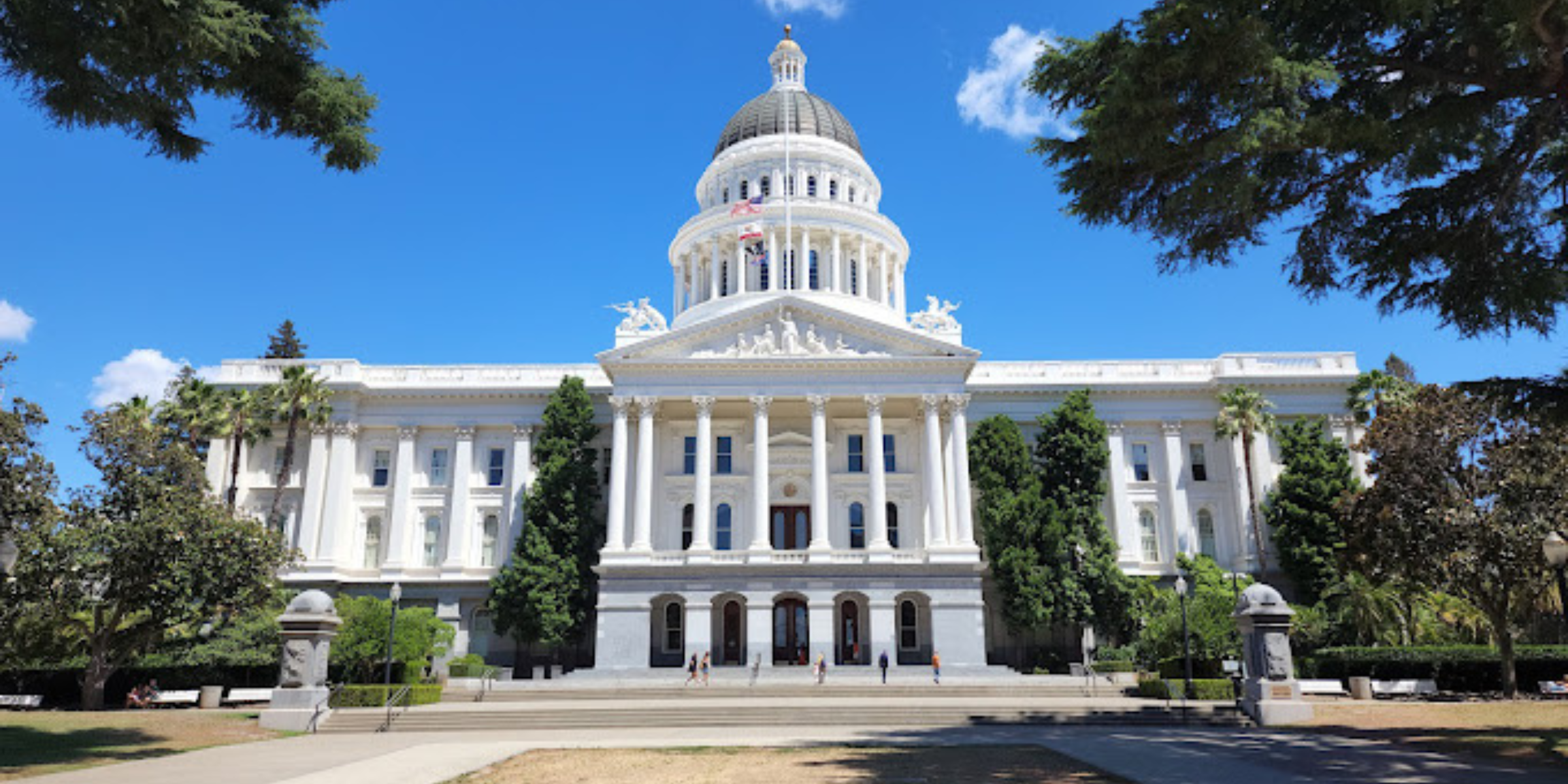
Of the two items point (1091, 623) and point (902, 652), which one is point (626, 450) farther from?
point (1091, 623)

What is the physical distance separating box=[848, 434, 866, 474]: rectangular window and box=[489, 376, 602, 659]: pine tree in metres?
12.6

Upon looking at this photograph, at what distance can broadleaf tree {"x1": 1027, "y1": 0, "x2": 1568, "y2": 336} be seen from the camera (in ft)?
Answer: 42.3

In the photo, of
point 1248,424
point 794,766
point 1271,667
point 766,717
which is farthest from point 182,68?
point 1248,424

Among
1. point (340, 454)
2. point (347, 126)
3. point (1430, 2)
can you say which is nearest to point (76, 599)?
point (340, 454)

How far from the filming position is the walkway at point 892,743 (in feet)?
48.4

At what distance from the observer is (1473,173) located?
648 inches

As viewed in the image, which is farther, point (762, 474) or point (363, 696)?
point (762, 474)

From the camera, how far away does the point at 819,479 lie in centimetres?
4459

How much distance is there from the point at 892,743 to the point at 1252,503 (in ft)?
106

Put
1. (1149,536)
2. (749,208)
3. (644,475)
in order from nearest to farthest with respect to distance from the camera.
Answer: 1. (644,475)
2. (1149,536)
3. (749,208)

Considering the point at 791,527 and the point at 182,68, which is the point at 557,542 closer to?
the point at 791,527

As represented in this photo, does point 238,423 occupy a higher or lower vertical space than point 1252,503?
higher

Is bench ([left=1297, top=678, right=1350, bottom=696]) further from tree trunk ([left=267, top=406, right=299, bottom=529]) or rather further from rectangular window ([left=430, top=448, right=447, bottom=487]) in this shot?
tree trunk ([left=267, top=406, right=299, bottom=529])

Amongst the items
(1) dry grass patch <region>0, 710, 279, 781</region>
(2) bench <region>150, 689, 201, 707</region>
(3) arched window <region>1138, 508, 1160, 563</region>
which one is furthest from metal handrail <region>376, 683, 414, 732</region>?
(3) arched window <region>1138, 508, 1160, 563</region>
